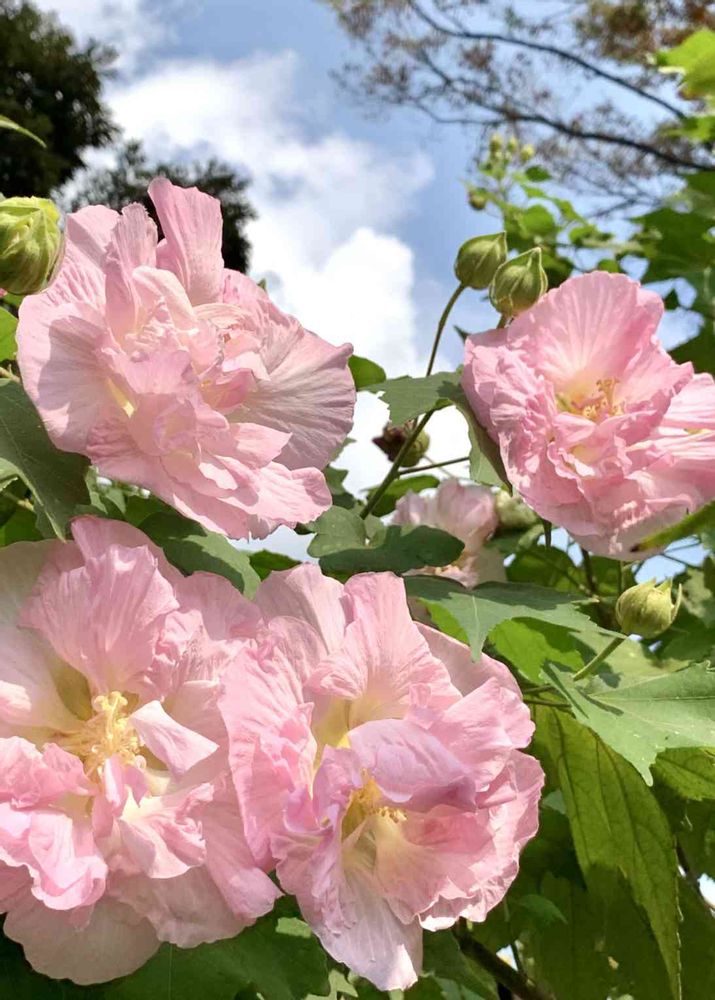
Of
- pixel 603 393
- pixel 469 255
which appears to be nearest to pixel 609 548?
pixel 603 393

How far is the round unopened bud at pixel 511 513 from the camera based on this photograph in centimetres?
90

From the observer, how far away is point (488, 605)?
0.54 m

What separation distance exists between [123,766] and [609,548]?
302 millimetres

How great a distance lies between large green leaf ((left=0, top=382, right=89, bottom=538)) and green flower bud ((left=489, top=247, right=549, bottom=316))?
0.93 ft

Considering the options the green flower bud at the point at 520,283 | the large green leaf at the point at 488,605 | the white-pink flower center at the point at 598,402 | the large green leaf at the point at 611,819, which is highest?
the green flower bud at the point at 520,283

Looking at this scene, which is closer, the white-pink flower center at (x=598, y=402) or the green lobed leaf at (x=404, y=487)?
the white-pink flower center at (x=598, y=402)

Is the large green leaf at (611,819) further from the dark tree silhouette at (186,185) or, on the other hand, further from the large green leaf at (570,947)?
the dark tree silhouette at (186,185)

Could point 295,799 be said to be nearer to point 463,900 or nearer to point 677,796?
point 463,900

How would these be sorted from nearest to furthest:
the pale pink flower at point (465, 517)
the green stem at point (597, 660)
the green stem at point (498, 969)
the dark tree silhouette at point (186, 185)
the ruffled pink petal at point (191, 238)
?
1. the ruffled pink petal at point (191, 238)
2. the green stem at point (597, 660)
3. the green stem at point (498, 969)
4. the pale pink flower at point (465, 517)
5. the dark tree silhouette at point (186, 185)

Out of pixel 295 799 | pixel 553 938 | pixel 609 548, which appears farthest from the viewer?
pixel 553 938

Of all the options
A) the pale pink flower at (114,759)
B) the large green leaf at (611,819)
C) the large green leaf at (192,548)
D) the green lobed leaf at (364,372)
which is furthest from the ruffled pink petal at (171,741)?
the green lobed leaf at (364,372)

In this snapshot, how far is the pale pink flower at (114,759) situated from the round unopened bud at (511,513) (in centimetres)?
54

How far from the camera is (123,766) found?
36 centimetres

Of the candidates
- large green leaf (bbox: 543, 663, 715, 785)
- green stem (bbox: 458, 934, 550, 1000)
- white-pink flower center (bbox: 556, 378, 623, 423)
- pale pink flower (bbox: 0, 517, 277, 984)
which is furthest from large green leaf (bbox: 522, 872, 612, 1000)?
pale pink flower (bbox: 0, 517, 277, 984)
